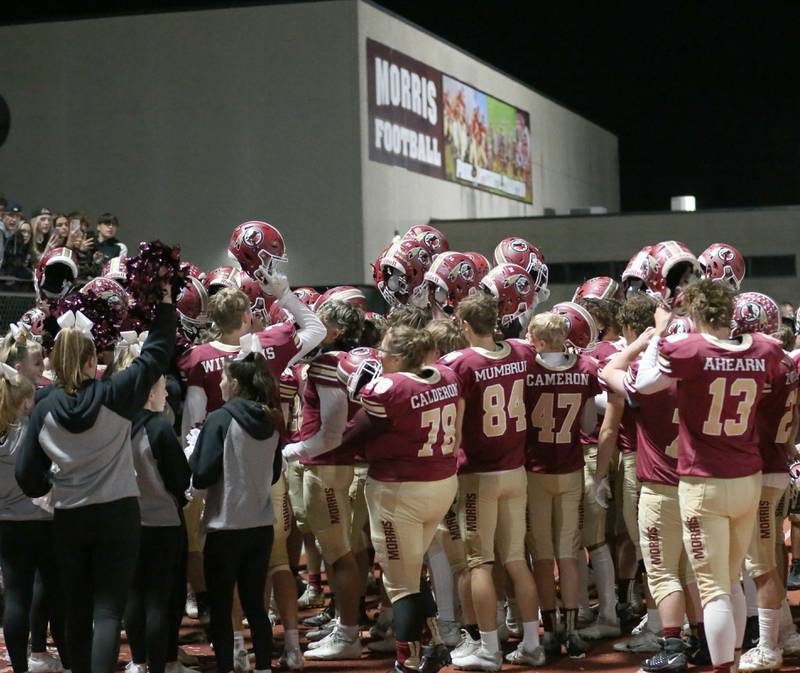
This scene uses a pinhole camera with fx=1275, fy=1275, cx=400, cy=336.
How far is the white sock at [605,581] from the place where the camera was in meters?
7.51

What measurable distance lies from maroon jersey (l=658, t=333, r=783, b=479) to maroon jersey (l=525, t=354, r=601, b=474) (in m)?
1.11

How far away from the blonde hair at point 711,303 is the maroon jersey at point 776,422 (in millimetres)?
782

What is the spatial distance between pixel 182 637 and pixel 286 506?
1.30m

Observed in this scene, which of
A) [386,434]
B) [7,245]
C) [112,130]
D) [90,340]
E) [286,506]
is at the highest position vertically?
[112,130]

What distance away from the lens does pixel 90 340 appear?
5.62m

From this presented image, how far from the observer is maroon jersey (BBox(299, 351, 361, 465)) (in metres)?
7.07

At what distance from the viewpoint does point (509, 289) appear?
7953 millimetres

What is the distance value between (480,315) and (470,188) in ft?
75.4

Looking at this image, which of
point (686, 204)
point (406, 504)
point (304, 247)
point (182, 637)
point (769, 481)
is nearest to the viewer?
point (406, 504)

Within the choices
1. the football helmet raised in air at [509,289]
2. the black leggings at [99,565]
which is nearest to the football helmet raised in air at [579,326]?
the football helmet raised in air at [509,289]

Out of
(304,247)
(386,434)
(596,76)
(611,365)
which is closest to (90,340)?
(386,434)

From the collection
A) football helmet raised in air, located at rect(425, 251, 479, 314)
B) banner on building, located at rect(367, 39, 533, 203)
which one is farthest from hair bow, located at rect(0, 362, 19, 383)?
banner on building, located at rect(367, 39, 533, 203)

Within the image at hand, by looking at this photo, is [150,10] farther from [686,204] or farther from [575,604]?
[575,604]

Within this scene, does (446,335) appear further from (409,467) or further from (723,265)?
(723,265)
